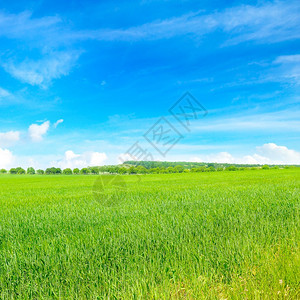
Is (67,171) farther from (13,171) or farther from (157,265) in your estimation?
(157,265)

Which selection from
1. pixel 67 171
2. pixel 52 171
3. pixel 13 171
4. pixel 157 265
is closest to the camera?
pixel 157 265

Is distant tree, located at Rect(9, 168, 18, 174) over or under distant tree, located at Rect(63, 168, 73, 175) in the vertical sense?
over

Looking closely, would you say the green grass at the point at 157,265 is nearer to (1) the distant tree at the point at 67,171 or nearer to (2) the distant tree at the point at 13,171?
(1) the distant tree at the point at 67,171

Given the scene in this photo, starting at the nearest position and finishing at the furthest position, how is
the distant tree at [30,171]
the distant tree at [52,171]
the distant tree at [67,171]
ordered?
1. the distant tree at [52,171]
2. the distant tree at [67,171]
3. the distant tree at [30,171]

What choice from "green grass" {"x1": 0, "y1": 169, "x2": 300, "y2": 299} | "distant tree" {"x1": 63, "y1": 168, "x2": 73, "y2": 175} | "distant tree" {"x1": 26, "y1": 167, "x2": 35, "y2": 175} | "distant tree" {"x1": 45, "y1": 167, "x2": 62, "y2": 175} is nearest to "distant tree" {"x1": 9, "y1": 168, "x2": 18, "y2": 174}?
"distant tree" {"x1": 26, "y1": 167, "x2": 35, "y2": 175}

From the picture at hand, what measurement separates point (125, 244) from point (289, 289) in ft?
7.49

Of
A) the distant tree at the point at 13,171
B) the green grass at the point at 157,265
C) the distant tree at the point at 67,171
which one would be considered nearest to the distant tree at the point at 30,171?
the distant tree at the point at 13,171

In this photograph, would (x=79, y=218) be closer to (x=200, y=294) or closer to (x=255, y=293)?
(x=200, y=294)

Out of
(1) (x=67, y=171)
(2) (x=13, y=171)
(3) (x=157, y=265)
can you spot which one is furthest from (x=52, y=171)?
(3) (x=157, y=265)

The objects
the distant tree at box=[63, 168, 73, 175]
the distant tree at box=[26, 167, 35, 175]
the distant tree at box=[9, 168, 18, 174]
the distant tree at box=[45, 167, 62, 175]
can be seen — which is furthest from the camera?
the distant tree at box=[9, 168, 18, 174]

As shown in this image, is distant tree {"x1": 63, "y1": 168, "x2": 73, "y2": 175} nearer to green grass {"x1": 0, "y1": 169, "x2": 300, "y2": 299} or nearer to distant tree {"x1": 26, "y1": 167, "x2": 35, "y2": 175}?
distant tree {"x1": 26, "y1": 167, "x2": 35, "y2": 175}

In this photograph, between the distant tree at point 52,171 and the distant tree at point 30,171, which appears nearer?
the distant tree at point 52,171

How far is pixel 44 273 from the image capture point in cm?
304

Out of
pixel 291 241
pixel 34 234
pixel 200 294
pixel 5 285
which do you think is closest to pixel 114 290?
pixel 200 294
